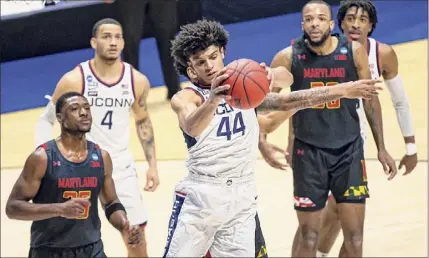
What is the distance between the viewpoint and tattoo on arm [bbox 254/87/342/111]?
617 cm

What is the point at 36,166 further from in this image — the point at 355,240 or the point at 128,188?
the point at 355,240

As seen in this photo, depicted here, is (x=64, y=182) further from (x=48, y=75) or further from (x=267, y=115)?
(x=48, y=75)

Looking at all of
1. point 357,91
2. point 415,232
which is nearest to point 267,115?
point 357,91

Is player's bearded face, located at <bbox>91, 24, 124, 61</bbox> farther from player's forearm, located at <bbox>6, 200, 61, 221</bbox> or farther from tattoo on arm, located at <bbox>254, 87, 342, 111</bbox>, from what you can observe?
tattoo on arm, located at <bbox>254, 87, 342, 111</bbox>

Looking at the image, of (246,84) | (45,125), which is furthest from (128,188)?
(246,84)

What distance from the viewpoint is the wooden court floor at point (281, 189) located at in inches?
369

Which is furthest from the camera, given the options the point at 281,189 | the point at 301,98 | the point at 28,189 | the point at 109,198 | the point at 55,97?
the point at 281,189

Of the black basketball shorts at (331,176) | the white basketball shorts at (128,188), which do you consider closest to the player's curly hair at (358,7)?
the black basketball shorts at (331,176)

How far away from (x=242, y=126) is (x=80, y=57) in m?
4.06

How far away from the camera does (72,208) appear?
259 inches

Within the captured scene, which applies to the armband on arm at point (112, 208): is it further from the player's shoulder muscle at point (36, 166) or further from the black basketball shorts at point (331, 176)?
the black basketball shorts at point (331, 176)

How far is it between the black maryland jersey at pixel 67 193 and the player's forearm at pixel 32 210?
6.3 inches

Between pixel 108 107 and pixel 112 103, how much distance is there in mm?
42

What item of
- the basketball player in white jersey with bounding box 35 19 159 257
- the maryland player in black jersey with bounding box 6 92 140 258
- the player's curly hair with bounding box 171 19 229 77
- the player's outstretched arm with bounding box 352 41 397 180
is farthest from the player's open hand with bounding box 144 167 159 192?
the player's curly hair with bounding box 171 19 229 77
